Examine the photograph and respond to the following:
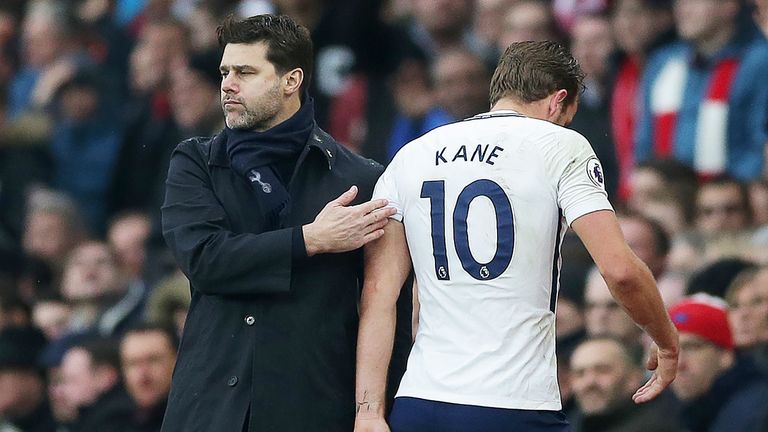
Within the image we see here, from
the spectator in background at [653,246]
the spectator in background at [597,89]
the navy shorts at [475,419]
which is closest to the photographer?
the navy shorts at [475,419]

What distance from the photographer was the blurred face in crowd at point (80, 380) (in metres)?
10.3

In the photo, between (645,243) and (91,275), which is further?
(91,275)

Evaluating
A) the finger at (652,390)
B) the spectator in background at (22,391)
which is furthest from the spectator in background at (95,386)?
the finger at (652,390)

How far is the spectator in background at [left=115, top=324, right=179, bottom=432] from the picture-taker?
967 centimetres

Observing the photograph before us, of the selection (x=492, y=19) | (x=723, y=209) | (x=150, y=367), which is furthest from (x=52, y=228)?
(x=723, y=209)

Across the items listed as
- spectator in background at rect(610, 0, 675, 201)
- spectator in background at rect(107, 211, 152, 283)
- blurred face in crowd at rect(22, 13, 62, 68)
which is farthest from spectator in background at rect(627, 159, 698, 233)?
blurred face in crowd at rect(22, 13, 62, 68)

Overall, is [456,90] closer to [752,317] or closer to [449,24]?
[449,24]

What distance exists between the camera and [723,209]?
9.01 m

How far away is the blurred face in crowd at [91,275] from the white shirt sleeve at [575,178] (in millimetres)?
7103

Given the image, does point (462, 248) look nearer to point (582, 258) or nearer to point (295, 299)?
point (295, 299)

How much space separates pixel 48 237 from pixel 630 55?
17.1ft

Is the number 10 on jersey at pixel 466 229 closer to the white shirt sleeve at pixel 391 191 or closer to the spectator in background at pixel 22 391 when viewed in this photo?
the white shirt sleeve at pixel 391 191

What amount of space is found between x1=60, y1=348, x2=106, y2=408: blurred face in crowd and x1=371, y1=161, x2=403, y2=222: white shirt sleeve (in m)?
4.93

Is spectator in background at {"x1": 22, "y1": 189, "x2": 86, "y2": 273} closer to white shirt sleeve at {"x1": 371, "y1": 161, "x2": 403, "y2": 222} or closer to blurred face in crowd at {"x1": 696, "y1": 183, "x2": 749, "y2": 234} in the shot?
blurred face in crowd at {"x1": 696, "y1": 183, "x2": 749, "y2": 234}
